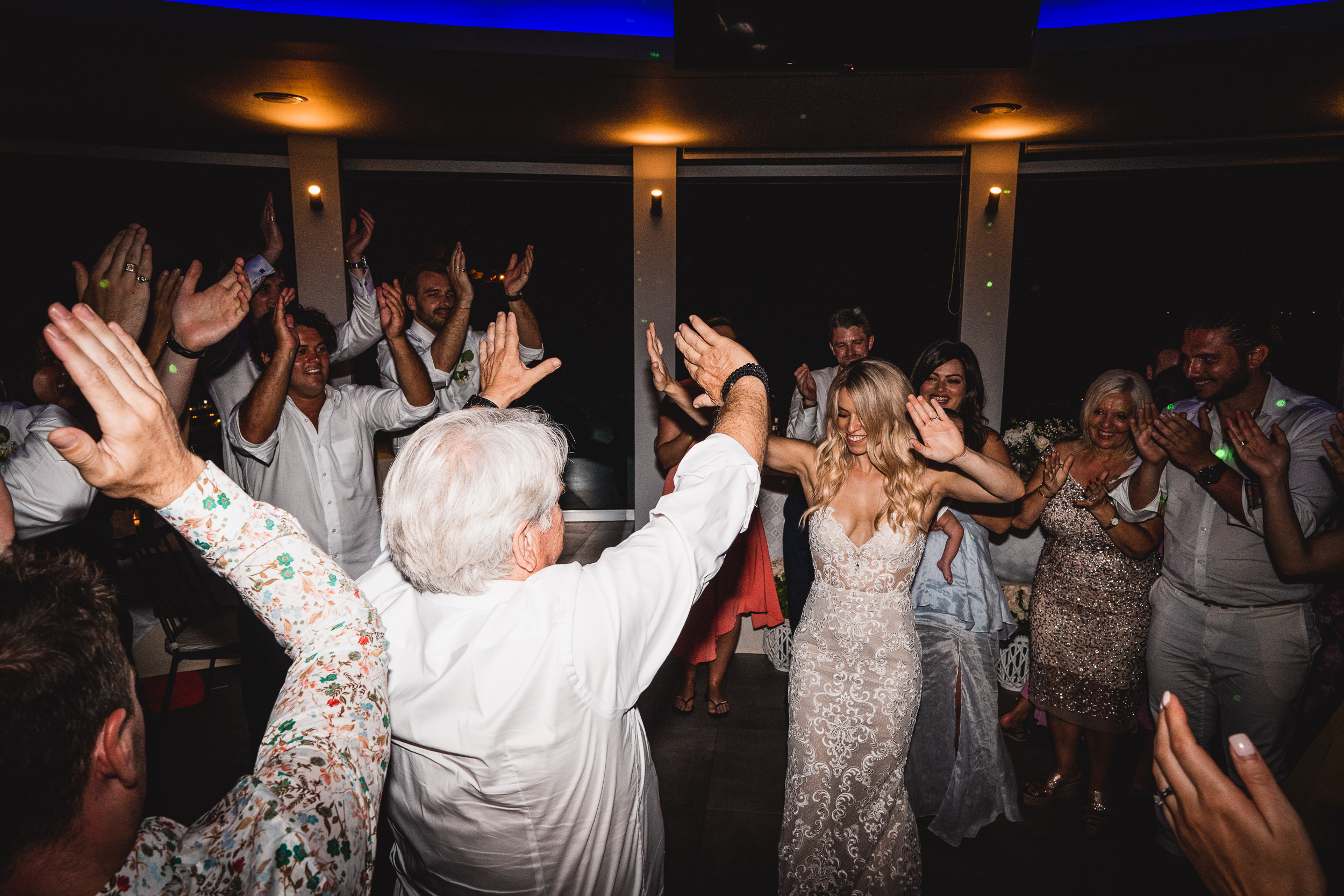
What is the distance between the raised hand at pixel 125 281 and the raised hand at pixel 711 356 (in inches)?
48.2

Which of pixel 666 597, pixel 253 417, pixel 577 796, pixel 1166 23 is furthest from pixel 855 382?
pixel 1166 23

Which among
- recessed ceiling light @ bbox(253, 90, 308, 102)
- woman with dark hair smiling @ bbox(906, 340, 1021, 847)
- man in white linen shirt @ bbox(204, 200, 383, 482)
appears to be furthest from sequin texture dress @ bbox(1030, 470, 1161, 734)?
recessed ceiling light @ bbox(253, 90, 308, 102)

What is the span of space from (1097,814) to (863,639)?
1.25 m

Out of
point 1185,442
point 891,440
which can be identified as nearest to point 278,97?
point 891,440

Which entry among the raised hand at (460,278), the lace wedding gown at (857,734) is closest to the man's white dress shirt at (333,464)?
the raised hand at (460,278)

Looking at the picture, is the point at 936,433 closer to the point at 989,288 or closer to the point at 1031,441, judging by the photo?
the point at 1031,441

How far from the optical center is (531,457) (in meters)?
1.06

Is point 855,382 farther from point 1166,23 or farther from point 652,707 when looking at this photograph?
point 1166,23

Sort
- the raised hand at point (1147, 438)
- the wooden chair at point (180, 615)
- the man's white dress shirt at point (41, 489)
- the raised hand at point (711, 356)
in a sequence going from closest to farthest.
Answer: the raised hand at point (711, 356), the man's white dress shirt at point (41, 489), the raised hand at point (1147, 438), the wooden chair at point (180, 615)

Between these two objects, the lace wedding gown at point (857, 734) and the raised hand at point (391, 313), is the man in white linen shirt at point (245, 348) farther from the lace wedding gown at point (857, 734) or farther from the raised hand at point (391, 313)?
the lace wedding gown at point (857, 734)

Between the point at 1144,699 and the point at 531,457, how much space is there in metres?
3.12

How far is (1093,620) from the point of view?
2.52 meters

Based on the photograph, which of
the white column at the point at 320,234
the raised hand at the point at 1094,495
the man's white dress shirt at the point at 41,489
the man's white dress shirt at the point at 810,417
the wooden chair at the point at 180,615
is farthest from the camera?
the white column at the point at 320,234

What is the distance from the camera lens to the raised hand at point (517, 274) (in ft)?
10.9
